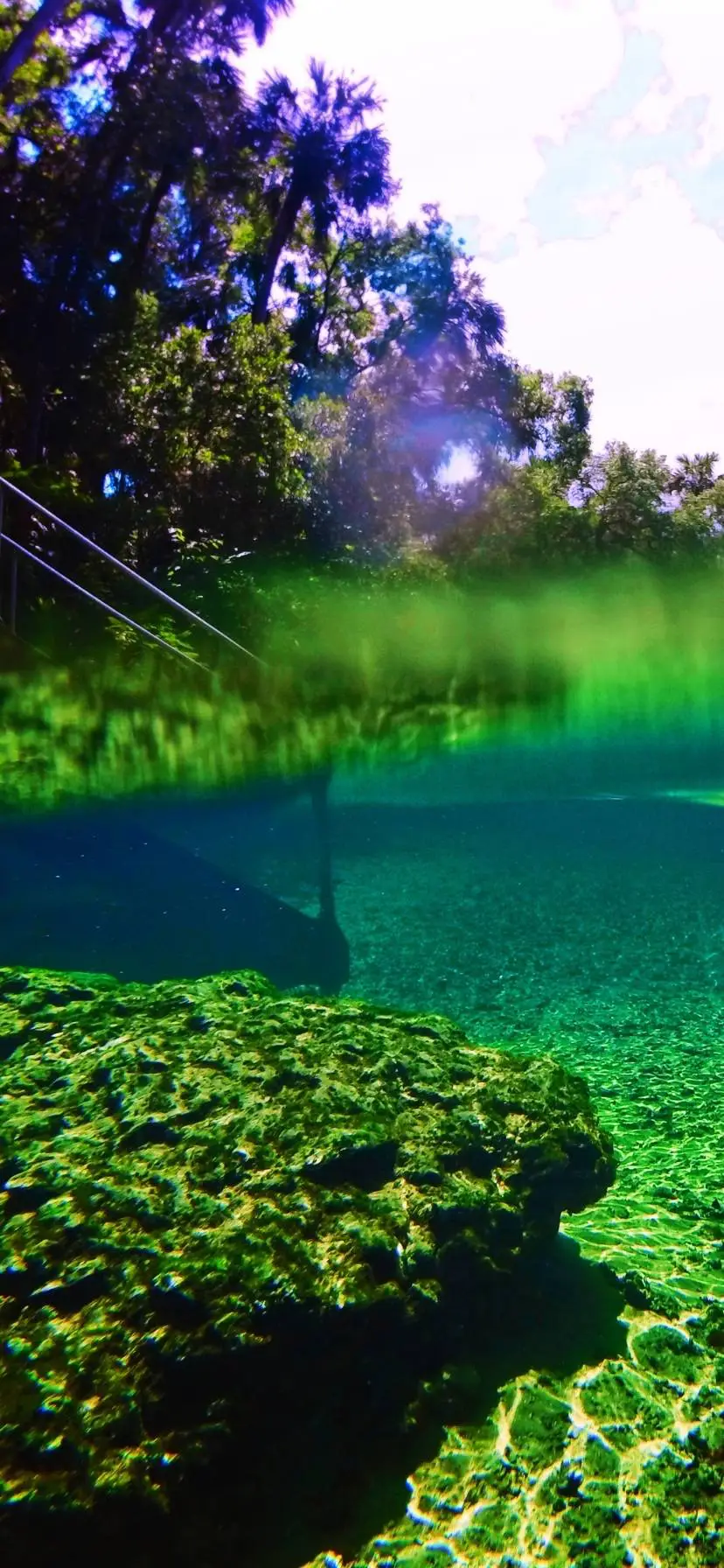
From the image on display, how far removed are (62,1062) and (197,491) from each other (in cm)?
1486

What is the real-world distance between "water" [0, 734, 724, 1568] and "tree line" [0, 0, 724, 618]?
7.58m

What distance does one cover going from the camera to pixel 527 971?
5250 millimetres

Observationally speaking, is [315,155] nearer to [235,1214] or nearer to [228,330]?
[228,330]

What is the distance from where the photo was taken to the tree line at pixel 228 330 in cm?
1614

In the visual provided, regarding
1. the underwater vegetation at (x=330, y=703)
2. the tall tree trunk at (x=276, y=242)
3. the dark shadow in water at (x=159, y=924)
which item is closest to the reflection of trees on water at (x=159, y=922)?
the dark shadow in water at (x=159, y=924)

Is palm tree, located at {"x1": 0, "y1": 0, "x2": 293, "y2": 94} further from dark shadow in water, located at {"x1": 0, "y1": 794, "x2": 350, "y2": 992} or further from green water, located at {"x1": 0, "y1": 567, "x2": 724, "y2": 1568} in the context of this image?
dark shadow in water, located at {"x1": 0, "y1": 794, "x2": 350, "y2": 992}

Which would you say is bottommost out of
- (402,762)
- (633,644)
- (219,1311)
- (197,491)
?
(219,1311)

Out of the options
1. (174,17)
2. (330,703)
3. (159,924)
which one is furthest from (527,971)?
(174,17)

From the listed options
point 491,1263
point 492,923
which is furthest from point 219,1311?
point 492,923

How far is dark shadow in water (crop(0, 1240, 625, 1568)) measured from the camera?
1.86 metres

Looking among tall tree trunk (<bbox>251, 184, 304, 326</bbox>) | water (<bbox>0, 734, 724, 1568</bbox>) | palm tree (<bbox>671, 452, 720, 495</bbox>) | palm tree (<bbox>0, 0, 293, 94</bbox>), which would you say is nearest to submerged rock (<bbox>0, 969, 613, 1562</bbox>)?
water (<bbox>0, 734, 724, 1568</bbox>)

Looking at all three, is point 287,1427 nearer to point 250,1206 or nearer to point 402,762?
point 250,1206

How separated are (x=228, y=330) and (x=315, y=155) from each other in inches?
209

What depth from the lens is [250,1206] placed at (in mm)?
2258
